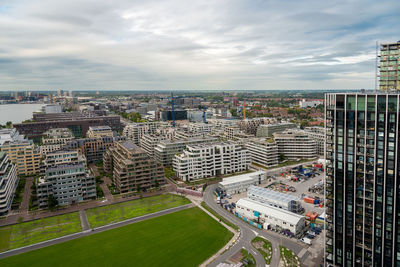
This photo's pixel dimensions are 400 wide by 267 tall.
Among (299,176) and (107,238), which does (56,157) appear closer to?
(107,238)

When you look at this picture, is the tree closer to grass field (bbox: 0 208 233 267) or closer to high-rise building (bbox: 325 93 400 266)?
grass field (bbox: 0 208 233 267)

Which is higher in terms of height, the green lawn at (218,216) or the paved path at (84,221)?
the paved path at (84,221)

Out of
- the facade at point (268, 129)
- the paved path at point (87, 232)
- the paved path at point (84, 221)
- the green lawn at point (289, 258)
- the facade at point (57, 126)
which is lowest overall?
the green lawn at point (289, 258)

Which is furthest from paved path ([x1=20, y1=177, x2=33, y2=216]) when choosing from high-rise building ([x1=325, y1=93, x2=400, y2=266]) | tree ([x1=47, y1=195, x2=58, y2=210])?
high-rise building ([x1=325, y1=93, x2=400, y2=266])

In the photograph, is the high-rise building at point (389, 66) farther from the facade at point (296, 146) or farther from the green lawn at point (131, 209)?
the facade at point (296, 146)

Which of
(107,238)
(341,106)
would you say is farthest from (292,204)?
(107,238)

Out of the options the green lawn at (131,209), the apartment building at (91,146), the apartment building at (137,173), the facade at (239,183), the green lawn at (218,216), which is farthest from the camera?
the apartment building at (91,146)

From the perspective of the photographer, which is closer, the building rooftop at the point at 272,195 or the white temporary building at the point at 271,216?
the white temporary building at the point at 271,216

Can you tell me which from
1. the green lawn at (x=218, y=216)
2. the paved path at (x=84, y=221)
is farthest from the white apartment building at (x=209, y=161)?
the paved path at (x=84, y=221)
